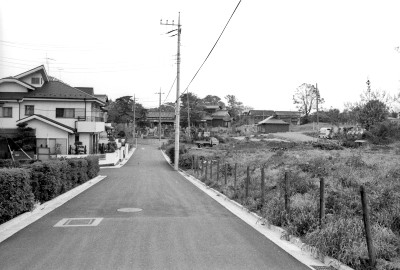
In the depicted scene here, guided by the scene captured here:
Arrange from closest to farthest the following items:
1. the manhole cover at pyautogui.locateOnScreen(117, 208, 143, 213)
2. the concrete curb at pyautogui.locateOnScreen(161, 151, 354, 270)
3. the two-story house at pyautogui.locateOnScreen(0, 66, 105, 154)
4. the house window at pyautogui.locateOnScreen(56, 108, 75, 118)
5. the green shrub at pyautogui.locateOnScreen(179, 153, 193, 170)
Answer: the concrete curb at pyautogui.locateOnScreen(161, 151, 354, 270)
the manhole cover at pyautogui.locateOnScreen(117, 208, 143, 213)
the green shrub at pyautogui.locateOnScreen(179, 153, 193, 170)
the two-story house at pyautogui.locateOnScreen(0, 66, 105, 154)
the house window at pyautogui.locateOnScreen(56, 108, 75, 118)

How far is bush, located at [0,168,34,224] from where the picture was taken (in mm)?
8914

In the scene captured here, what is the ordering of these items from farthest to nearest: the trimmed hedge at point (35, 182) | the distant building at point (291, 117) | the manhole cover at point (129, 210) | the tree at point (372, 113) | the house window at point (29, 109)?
the distant building at point (291, 117) < the tree at point (372, 113) < the house window at point (29, 109) < the manhole cover at point (129, 210) < the trimmed hedge at point (35, 182)

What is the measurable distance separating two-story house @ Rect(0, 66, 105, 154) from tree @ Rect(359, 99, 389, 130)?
1550 inches

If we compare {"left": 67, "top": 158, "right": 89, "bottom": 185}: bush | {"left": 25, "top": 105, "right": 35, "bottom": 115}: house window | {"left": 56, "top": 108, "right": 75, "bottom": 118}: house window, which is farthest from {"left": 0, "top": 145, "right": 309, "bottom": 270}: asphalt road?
{"left": 25, "top": 105, "right": 35, "bottom": 115}: house window

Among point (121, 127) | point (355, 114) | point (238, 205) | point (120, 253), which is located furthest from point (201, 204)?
point (121, 127)

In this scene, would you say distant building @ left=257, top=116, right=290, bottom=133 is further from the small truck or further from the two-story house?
the two-story house

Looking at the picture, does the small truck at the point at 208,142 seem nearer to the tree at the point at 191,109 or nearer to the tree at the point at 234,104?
the tree at the point at 191,109

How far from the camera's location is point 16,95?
37406 millimetres

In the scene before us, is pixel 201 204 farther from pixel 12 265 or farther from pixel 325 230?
pixel 12 265

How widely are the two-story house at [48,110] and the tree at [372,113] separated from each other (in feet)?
129

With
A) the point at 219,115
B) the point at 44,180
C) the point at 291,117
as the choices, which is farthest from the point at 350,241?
the point at 291,117

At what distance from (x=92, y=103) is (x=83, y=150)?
5293mm

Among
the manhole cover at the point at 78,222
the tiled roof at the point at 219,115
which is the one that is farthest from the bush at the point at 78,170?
the tiled roof at the point at 219,115

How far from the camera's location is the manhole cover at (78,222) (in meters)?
9.01
